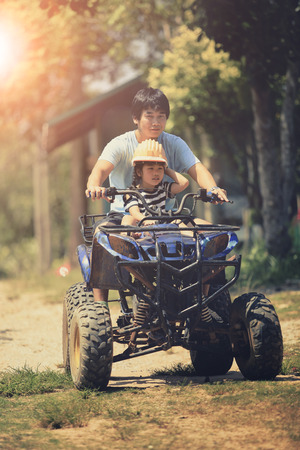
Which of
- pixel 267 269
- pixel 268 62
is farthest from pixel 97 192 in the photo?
pixel 267 269

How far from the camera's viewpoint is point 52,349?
26.7 ft

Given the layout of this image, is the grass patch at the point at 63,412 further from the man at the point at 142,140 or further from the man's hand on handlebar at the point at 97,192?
the man's hand on handlebar at the point at 97,192

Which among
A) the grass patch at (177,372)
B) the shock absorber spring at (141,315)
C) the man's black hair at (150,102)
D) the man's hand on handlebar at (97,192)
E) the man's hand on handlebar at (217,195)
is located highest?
the man's black hair at (150,102)

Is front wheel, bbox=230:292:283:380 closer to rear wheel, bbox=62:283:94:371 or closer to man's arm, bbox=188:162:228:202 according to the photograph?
man's arm, bbox=188:162:228:202

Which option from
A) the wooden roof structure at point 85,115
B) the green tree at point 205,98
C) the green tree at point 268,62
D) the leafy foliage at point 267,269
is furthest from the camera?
the wooden roof structure at point 85,115

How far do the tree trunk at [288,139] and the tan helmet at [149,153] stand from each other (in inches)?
322

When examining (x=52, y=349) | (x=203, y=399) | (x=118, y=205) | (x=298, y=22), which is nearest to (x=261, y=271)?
(x=298, y=22)

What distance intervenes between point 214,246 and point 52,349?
3.06 meters

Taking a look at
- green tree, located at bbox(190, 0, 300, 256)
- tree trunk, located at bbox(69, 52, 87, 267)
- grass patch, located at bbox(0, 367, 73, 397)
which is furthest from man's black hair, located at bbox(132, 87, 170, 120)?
tree trunk, located at bbox(69, 52, 87, 267)

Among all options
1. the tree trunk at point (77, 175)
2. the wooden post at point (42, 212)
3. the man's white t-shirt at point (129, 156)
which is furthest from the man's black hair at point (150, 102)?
the wooden post at point (42, 212)

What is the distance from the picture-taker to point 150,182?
600cm

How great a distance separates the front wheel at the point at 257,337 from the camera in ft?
18.2

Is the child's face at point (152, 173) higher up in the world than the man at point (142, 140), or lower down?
lower down

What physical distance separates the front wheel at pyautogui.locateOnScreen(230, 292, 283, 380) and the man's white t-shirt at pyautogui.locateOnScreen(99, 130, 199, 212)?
47.6 inches
